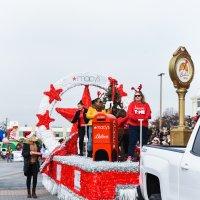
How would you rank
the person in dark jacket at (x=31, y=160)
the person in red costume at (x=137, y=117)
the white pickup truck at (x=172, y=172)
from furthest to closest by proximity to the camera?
1. the person in dark jacket at (x=31, y=160)
2. the person in red costume at (x=137, y=117)
3. the white pickup truck at (x=172, y=172)

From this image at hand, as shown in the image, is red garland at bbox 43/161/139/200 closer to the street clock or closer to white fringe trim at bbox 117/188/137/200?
white fringe trim at bbox 117/188/137/200

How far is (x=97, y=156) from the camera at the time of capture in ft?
36.0

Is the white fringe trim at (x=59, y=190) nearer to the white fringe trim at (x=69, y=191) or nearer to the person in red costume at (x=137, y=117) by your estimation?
the white fringe trim at (x=69, y=191)

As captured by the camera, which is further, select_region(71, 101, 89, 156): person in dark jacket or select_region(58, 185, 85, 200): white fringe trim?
select_region(71, 101, 89, 156): person in dark jacket

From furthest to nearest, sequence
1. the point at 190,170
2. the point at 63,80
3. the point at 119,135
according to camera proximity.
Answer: the point at 63,80 → the point at 119,135 → the point at 190,170

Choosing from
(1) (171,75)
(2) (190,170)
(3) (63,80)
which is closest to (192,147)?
(2) (190,170)

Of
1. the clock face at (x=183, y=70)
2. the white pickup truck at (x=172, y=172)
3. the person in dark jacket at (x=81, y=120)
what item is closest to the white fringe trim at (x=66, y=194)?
the person in dark jacket at (x=81, y=120)

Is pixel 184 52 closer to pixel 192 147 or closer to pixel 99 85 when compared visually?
pixel 192 147

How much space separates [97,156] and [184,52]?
299cm

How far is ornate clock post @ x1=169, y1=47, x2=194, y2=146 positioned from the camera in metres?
11.6

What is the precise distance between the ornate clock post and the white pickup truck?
484 cm

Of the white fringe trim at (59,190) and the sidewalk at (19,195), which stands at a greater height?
the white fringe trim at (59,190)

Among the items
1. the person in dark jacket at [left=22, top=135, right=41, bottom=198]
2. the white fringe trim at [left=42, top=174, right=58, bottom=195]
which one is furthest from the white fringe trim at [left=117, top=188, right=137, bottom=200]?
the person in dark jacket at [left=22, top=135, right=41, bottom=198]

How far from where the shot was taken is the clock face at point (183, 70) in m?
11.8
